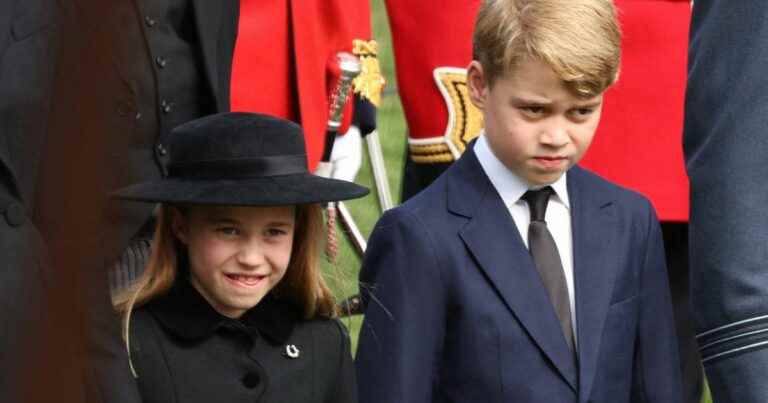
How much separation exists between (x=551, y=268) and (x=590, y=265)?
75 mm

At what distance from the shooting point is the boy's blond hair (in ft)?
7.97

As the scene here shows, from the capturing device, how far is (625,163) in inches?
135

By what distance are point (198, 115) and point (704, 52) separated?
123 cm

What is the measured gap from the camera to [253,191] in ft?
6.69

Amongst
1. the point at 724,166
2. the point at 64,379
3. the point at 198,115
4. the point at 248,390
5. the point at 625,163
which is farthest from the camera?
the point at 625,163

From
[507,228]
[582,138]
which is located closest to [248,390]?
[507,228]

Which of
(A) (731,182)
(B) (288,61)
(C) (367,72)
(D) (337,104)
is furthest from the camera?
(C) (367,72)

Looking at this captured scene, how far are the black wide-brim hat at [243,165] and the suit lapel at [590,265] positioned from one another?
0.53 metres

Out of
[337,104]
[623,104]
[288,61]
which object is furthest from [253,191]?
[623,104]

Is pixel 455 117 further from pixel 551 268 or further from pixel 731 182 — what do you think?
pixel 731 182

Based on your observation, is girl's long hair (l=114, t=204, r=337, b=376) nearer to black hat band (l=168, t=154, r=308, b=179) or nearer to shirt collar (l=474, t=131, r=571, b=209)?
black hat band (l=168, t=154, r=308, b=179)

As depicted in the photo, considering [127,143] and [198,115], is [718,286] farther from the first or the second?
[127,143]

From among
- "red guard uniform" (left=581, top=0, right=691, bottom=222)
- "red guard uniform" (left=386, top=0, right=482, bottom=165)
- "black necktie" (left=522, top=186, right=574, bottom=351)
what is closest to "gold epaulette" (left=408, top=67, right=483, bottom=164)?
"red guard uniform" (left=386, top=0, right=482, bottom=165)

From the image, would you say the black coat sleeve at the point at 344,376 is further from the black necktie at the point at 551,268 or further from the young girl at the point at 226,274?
the black necktie at the point at 551,268
